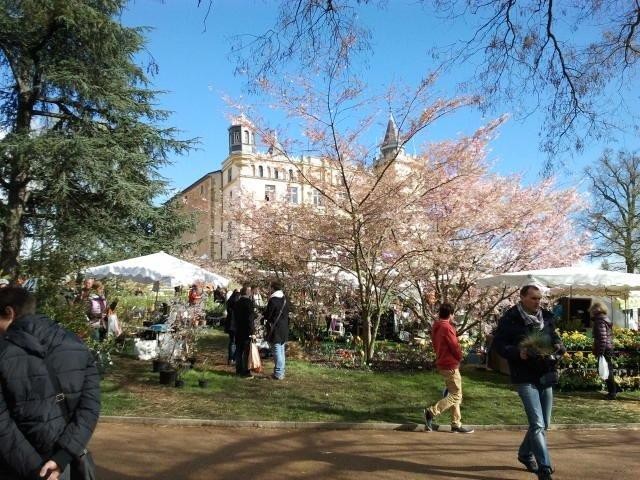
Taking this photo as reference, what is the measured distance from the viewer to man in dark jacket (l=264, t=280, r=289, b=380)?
33.1ft

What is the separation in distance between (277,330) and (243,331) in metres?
0.67

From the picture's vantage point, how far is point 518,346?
4859 millimetres

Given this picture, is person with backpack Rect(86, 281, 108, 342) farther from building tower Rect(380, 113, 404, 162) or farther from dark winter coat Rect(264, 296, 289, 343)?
building tower Rect(380, 113, 404, 162)

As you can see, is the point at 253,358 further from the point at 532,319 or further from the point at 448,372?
the point at 532,319

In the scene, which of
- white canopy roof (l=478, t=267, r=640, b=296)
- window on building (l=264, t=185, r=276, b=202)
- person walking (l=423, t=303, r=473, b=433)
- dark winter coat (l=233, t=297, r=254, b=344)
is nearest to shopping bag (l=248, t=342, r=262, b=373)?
dark winter coat (l=233, t=297, r=254, b=344)

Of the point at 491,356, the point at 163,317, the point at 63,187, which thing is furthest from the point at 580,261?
the point at 63,187

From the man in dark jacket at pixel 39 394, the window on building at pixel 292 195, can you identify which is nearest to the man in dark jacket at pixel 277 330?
the window on building at pixel 292 195

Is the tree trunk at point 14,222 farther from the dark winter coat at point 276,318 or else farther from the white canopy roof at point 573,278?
the white canopy roof at point 573,278

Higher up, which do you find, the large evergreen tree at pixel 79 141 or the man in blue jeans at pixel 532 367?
the large evergreen tree at pixel 79 141

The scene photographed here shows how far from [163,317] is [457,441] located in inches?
359

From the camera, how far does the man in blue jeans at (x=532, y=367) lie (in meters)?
4.80

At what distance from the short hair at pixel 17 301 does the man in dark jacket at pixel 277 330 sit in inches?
292

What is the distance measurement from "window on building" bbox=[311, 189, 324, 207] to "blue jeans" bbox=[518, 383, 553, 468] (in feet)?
27.6

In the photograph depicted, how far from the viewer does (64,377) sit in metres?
2.63
